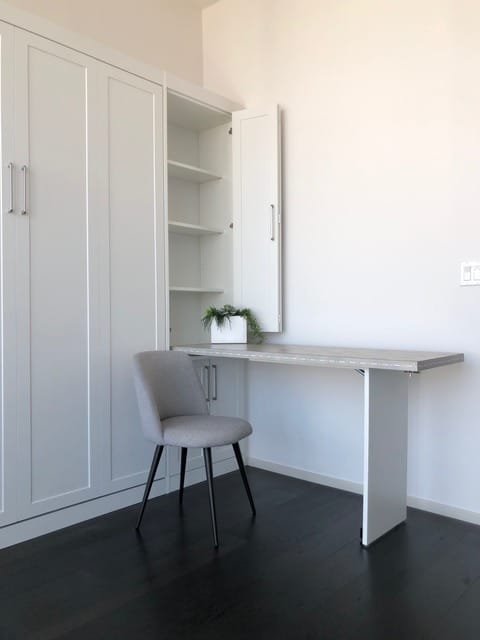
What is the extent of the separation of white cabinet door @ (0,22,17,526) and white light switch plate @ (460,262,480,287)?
6.45 feet

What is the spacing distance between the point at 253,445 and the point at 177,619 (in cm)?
170

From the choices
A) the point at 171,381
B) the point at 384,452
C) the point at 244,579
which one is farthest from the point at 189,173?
the point at 244,579

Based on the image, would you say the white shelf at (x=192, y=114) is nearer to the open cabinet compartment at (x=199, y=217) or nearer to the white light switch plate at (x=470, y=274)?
the open cabinet compartment at (x=199, y=217)

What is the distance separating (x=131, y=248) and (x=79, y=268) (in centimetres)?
32

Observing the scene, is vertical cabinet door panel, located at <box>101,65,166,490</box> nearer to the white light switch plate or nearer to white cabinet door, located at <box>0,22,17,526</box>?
white cabinet door, located at <box>0,22,17,526</box>

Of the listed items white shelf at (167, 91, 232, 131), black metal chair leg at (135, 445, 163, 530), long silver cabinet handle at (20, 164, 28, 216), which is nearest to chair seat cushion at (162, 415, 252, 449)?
black metal chair leg at (135, 445, 163, 530)

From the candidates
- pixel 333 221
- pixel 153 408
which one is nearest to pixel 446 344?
pixel 333 221

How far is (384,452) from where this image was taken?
2.29m

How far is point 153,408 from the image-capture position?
233 centimetres

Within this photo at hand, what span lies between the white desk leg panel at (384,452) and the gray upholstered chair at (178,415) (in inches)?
21.8

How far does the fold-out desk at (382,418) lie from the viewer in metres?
2.12

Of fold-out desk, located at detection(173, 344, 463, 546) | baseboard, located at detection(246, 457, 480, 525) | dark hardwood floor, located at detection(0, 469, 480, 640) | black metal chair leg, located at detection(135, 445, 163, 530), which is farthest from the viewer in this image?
baseboard, located at detection(246, 457, 480, 525)

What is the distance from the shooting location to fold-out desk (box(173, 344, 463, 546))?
212cm

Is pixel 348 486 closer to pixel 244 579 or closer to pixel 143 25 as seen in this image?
pixel 244 579
